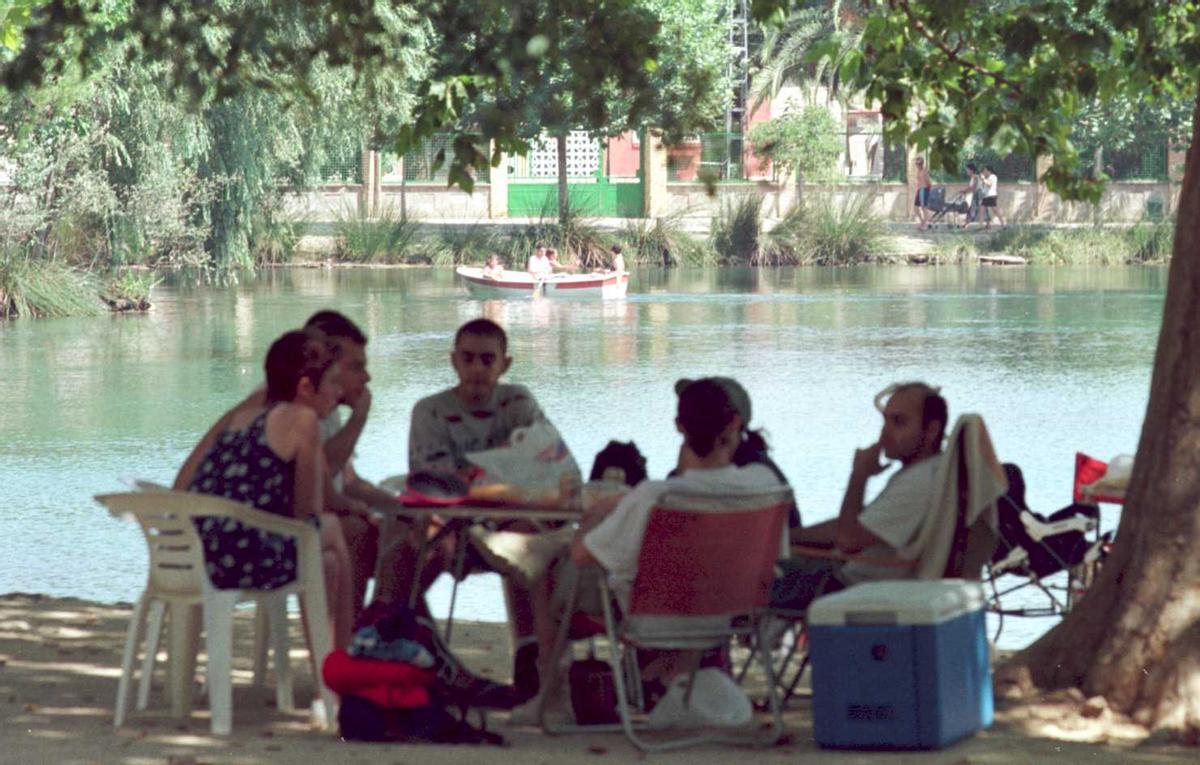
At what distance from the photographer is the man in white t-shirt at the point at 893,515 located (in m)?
6.18

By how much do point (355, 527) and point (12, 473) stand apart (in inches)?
379

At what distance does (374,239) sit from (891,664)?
41.5 metres

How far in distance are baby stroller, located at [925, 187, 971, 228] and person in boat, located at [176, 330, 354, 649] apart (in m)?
45.8

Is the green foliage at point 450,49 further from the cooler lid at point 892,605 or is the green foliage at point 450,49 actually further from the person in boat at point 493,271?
the person in boat at point 493,271

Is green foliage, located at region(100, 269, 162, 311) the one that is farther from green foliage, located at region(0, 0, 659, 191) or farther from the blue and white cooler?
the blue and white cooler

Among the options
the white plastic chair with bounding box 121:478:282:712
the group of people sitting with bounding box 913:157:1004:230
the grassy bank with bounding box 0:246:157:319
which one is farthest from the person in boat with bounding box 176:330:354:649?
the group of people sitting with bounding box 913:157:1004:230

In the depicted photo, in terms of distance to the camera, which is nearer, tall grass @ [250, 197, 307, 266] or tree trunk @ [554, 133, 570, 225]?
tall grass @ [250, 197, 307, 266]

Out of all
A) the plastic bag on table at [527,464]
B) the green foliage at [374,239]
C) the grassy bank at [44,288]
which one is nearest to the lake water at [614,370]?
the grassy bank at [44,288]

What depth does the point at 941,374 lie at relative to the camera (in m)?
23.0

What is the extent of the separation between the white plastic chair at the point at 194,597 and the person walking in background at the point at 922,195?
149 feet

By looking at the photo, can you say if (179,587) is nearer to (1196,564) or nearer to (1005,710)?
(1005,710)

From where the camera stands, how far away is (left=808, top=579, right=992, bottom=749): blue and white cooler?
5.61 metres

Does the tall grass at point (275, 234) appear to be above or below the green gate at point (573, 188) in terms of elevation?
below

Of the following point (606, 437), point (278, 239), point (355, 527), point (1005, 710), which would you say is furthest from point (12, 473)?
point (278, 239)
